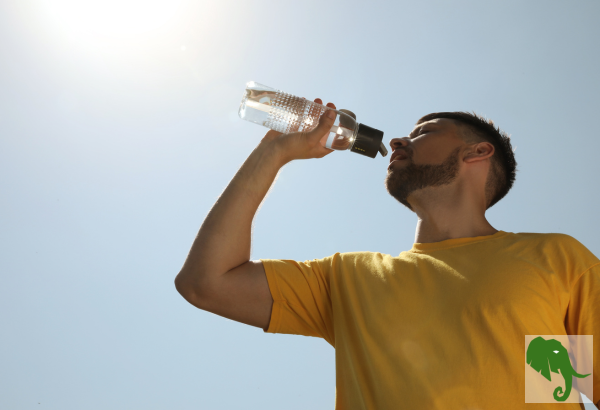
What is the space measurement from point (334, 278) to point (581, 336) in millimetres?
792

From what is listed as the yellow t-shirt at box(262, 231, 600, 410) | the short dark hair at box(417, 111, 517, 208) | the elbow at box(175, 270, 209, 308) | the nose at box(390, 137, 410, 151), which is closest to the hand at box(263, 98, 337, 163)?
the nose at box(390, 137, 410, 151)

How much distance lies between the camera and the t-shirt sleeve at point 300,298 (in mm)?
1476

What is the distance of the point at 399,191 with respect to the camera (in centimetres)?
175

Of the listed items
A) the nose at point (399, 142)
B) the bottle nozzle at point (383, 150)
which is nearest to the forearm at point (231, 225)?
the bottle nozzle at point (383, 150)

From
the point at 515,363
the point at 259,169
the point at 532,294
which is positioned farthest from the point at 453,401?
the point at 259,169

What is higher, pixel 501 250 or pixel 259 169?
pixel 259 169

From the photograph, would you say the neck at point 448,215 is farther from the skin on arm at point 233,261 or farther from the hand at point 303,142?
the skin on arm at point 233,261

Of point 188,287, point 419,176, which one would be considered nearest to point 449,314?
point 419,176

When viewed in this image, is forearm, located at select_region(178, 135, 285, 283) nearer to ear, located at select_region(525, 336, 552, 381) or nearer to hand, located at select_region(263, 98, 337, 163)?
hand, located at select_region(263, 98, 337, 163)

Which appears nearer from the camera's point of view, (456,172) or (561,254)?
(561,254)

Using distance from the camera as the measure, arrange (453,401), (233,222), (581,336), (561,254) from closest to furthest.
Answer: (453,401)
(581,336)
(561,254)
(233,222)

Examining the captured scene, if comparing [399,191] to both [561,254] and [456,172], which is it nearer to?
[456,172]

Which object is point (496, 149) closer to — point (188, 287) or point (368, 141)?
point (368, 141)

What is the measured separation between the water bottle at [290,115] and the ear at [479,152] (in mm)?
408
